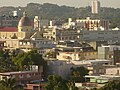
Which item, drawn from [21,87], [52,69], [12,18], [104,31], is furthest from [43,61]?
[12,18]

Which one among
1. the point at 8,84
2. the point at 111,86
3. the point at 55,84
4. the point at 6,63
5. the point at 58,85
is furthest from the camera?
the point at 6,63

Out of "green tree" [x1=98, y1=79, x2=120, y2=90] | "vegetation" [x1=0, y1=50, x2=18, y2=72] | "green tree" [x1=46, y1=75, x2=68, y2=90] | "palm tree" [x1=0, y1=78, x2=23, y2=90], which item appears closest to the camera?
"green tree" [x1=98, y1=79, x2=120, y2=90]

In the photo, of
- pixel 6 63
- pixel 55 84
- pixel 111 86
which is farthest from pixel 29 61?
pixel 111 86

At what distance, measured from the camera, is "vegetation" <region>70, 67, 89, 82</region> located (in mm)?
28997

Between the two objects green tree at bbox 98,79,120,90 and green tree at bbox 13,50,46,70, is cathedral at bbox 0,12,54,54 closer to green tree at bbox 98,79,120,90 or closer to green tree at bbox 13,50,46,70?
green tree at bbox 13,50,46,70

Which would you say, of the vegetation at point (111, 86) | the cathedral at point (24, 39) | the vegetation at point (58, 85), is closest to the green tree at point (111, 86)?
the vegetation at point (111, 86)

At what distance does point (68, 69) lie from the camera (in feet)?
104

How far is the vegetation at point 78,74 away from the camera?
29.0 m

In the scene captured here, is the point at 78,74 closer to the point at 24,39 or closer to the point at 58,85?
the point at 58,85

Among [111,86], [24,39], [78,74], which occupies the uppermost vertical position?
[111,86]

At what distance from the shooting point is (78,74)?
29.6 metres

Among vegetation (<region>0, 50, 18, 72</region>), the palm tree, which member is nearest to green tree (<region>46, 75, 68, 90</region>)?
the palm tree

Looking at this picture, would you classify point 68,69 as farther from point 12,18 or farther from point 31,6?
point 31,6

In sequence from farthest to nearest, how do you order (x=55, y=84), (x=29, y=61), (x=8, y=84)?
(x=29, y=61), (x=55, y=84), (x=8, y=84)
